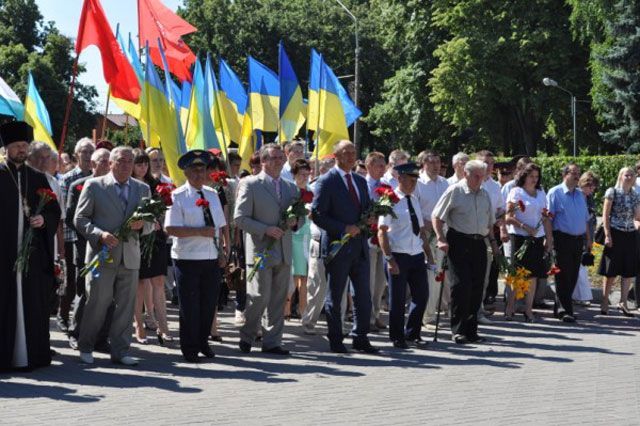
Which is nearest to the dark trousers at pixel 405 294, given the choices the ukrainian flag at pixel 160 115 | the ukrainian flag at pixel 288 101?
the ukrainian flag at pixel 160 115

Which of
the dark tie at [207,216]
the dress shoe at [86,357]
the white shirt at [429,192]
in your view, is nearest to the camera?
the dress shoe at [86,357]

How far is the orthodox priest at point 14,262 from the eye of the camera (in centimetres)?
958

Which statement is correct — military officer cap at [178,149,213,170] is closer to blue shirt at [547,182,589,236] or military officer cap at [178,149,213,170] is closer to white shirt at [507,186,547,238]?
white shirt at [507,186,547,238]

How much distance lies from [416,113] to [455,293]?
41493mm

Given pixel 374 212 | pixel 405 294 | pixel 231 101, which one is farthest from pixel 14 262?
pixel 231 101

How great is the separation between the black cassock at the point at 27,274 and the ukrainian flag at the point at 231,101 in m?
10.0

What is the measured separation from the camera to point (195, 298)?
33.9 feet

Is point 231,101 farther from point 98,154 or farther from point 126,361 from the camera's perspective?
point 126,361

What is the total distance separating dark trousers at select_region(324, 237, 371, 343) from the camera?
10.9 metres

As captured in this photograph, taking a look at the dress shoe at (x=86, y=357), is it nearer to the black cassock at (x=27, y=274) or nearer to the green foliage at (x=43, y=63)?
the black cassock at (x=27, y=274)

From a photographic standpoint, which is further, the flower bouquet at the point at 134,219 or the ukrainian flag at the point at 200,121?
the ukrainian flag at the point at 200,121

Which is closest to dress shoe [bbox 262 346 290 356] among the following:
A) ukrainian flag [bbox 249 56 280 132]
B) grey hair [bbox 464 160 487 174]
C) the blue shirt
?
grey hair [bbox 464 160 487 174]

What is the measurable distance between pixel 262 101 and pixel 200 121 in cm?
299

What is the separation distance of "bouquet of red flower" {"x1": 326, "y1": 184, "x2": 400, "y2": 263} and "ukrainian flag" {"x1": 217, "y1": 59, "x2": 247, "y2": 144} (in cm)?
930
